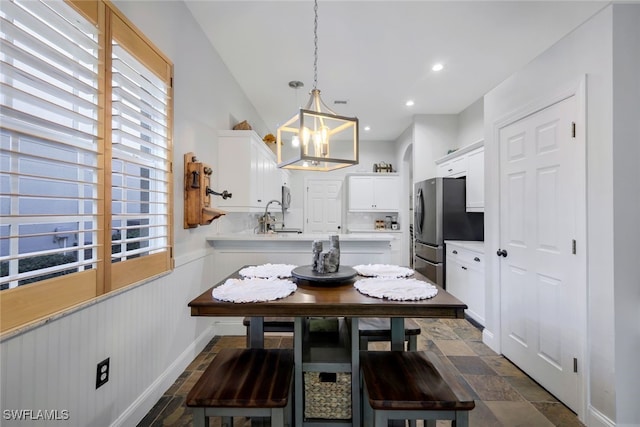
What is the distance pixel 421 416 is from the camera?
3.76 ft

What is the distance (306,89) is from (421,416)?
3601 mm

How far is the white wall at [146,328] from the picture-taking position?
1117mm

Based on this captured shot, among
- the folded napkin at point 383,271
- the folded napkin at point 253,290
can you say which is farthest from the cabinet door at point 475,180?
the folded napkin at point 253,290

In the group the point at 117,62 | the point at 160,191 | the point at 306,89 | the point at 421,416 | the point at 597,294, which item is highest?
the point at 306,89

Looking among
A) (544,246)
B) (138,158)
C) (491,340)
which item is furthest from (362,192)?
(138,158)

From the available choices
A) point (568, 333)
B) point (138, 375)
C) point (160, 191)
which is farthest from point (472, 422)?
point (160, 191)

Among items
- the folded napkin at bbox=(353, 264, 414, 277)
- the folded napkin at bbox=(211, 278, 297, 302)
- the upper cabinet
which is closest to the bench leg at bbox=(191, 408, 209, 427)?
the folded napkin at bbox=(211, 278, 297, 302)

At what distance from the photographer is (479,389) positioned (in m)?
2.09

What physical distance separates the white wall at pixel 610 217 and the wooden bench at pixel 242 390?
1813 millimetres

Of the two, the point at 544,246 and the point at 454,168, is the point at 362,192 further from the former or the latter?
the point at 544,246

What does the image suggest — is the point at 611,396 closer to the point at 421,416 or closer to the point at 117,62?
the point at 421,416

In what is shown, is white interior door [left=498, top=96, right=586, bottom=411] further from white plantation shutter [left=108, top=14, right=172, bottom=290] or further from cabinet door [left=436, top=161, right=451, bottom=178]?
white plantation shutter [left=108, top=14, right=172, bottom=290]

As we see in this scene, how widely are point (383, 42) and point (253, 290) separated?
2536 mm

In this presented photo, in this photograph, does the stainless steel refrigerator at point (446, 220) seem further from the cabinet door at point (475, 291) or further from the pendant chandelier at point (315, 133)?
the pendant chandelier at point (315, 133)
